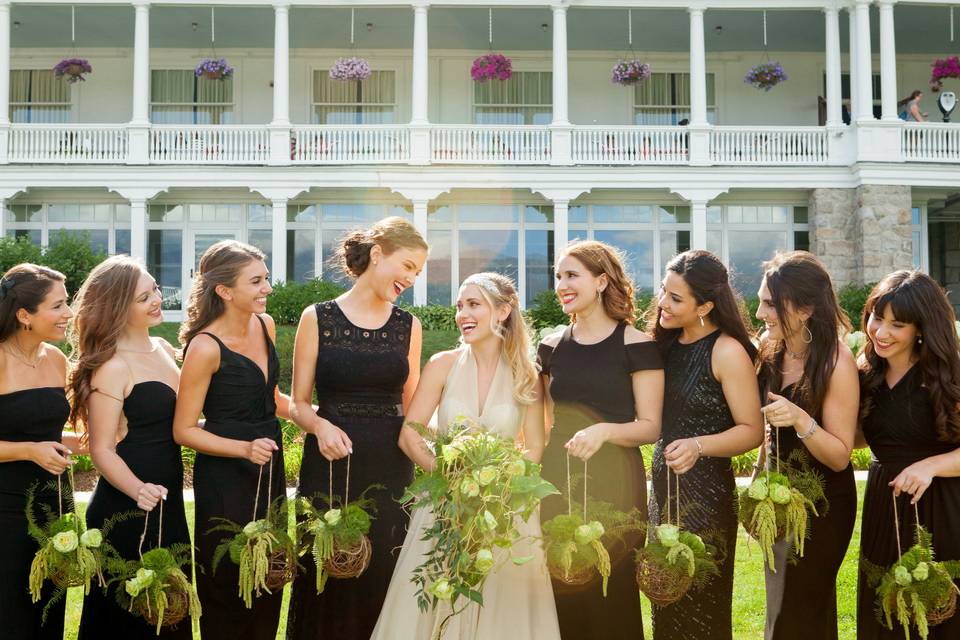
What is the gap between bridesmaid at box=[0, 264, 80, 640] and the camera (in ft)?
11.5

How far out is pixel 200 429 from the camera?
3.68 m

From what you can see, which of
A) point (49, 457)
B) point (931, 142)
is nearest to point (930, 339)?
point (49, 457)

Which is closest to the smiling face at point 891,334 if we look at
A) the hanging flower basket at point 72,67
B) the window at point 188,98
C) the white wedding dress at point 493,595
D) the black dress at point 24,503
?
the white wedding dress at point 493,595

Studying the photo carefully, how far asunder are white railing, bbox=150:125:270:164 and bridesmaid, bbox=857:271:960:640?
1663cm

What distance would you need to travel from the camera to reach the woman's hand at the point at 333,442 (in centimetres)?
372

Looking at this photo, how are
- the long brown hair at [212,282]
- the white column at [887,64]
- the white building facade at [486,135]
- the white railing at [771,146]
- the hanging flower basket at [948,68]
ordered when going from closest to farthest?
the long brown hair at [212,282], the hanging flower basket at [948,68], the white column at [887,64], the white building facade at [486,135], the white railing at [771,146]

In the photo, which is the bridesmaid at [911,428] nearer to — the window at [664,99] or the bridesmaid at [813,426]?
the bridesmaid at [813,426]

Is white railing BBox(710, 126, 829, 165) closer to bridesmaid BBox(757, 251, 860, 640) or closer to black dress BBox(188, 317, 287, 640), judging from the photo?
bridesmaid BBox(757, 251, 860, 640)

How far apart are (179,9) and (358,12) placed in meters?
4.12

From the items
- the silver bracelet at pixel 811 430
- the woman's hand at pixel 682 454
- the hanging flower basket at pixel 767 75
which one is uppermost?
the hanging flower basket at pixel 767 75

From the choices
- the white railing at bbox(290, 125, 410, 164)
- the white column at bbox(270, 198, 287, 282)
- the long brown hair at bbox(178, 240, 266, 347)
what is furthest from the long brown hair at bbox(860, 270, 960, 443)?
the white column at bbox(270, 198, 287, 282)

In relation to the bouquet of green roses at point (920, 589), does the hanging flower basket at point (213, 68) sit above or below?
above

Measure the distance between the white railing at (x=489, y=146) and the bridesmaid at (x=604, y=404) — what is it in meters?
14.9

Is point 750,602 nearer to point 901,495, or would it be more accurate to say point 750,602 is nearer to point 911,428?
point 901,495
